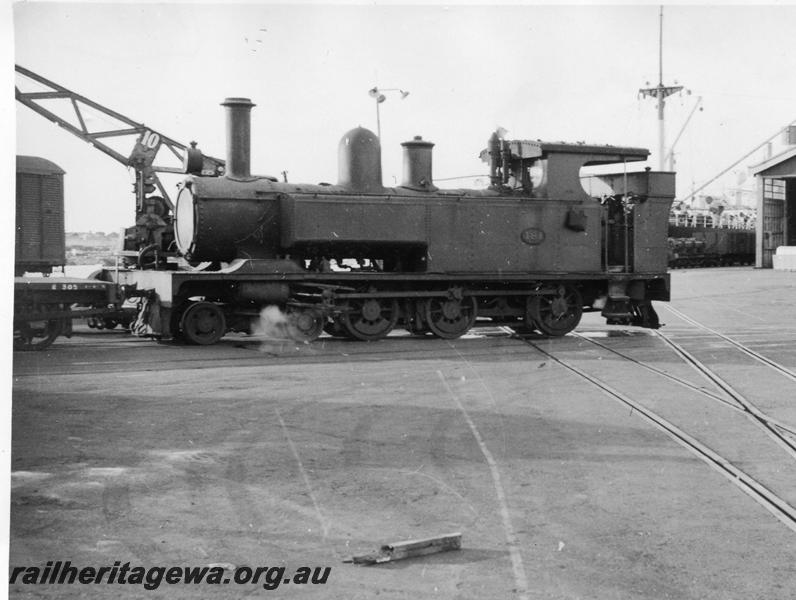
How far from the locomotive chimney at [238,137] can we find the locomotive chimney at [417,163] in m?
2.52

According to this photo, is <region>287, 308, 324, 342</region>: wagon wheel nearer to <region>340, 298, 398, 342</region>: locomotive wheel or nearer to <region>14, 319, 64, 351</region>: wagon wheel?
<region>340, 298, 398, 342</region>: locomotive wheel

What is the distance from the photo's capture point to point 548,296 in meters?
14.8

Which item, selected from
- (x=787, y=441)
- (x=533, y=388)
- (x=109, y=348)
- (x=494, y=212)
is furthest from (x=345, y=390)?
(x=494, y=212)

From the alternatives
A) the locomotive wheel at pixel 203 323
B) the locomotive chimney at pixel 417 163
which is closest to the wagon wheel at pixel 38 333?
the locomotive wheel at pixel 203 323

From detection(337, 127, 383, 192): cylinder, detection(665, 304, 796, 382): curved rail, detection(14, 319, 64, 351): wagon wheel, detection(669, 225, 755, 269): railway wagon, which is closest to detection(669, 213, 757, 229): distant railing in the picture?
detection(669, 225, 755, 269): railway wagon

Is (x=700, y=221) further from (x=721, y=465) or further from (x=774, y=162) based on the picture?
(x=721, y=465)

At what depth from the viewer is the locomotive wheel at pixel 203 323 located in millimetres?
12461

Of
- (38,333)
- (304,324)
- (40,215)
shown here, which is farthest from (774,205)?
(38,333)

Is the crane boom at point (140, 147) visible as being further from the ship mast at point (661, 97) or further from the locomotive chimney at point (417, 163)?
the ship mast at point (661, 97)

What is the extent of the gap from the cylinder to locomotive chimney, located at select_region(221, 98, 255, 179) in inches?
56.2

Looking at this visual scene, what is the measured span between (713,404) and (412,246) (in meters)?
6.42

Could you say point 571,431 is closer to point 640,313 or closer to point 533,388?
point 533,388

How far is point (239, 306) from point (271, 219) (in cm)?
134

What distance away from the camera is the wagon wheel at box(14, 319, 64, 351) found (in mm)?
11609
